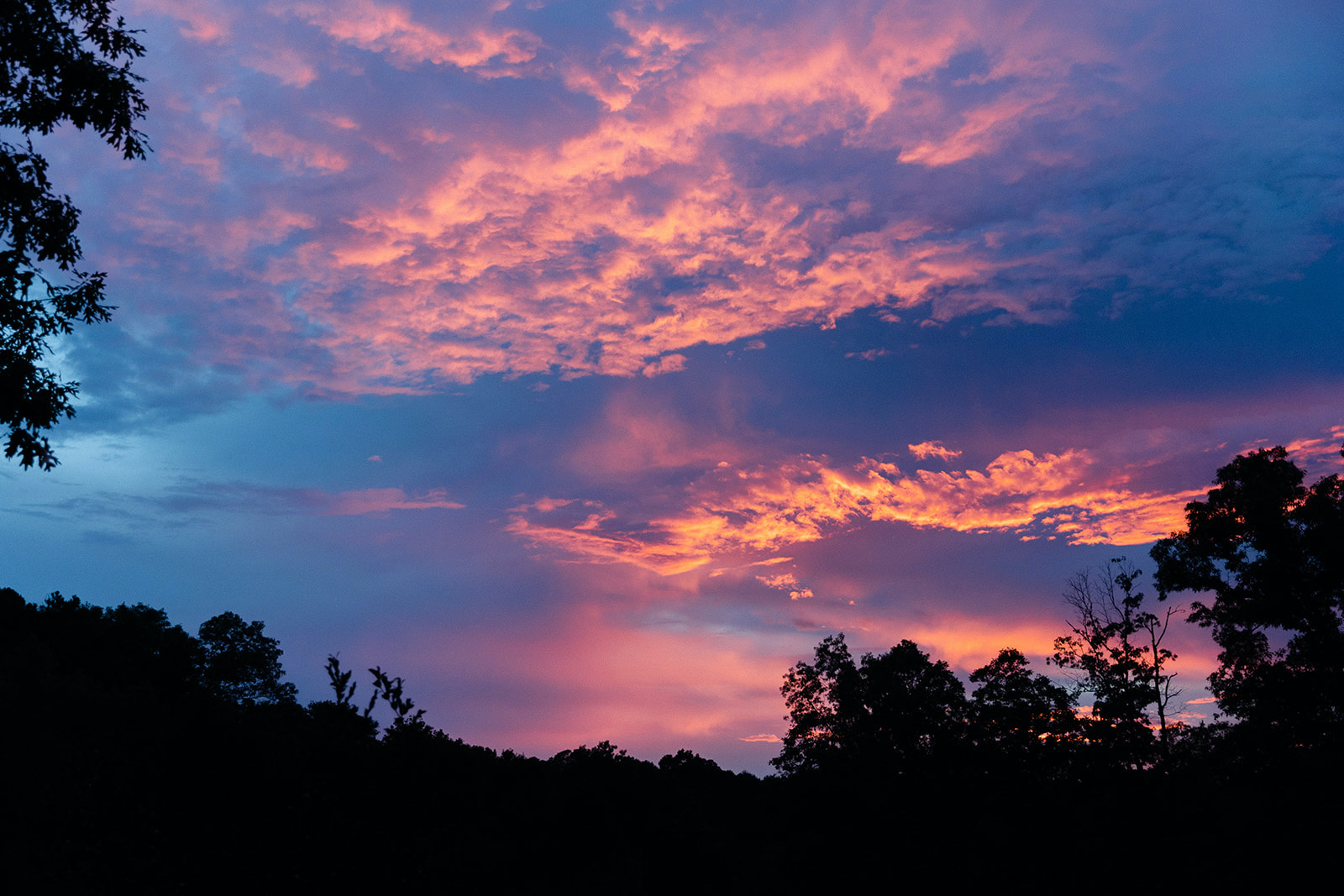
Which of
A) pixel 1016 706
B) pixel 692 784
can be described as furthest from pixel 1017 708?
pixel 692 784

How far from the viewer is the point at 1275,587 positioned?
3450 cm

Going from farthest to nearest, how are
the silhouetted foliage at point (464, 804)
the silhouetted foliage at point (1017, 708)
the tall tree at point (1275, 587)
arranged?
the silhouetted foliage at point (1017, 708) → the tall tree at point (1275, 587) → the silhouetted foliage at point (464, 804)

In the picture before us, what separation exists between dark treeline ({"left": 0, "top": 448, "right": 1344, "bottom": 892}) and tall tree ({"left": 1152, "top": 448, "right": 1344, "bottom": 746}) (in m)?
0.08

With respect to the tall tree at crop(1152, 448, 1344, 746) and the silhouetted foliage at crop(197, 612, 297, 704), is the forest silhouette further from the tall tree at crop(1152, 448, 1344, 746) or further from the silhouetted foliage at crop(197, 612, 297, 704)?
the silhouetted foliage at crop(197, 612, 297, 704)

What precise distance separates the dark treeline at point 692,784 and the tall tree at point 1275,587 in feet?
0.27

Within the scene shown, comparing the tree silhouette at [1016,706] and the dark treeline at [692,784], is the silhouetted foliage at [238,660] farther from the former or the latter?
the tree silhouette at [1016,706]

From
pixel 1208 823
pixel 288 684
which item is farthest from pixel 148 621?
pixel 1208 823

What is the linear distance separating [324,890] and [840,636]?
4983cm

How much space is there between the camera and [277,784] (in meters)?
15.2

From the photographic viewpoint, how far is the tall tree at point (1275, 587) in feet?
109

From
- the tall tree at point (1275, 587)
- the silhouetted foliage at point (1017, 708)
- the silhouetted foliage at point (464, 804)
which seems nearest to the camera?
the silhouetted foliage at point (464, 804)

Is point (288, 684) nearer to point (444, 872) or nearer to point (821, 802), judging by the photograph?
point (821, 802)

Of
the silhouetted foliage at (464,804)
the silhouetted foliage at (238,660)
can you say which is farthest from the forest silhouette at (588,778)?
the silhouetted foliage at (238,660)

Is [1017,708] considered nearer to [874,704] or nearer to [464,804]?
[874,704]
